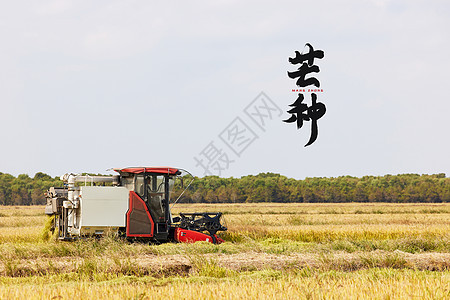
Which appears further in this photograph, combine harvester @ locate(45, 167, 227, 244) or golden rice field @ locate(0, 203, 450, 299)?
combine harvester @ locate(45, 167, 227, 244)

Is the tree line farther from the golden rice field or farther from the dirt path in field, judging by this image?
the dirt path in field

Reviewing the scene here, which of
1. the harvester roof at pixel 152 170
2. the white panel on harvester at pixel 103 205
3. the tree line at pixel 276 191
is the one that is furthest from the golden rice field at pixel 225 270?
the tree line at pixel 276 191

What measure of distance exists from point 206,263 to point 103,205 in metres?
5.62

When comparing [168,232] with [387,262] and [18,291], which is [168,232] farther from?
[18,291]

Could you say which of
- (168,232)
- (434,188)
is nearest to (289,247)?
(168,232)

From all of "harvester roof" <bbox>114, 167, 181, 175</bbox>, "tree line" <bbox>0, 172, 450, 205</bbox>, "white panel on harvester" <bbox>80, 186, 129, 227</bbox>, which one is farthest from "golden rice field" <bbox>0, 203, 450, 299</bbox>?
"tree line" <bbox>0, 172, 450, 205</bbox>

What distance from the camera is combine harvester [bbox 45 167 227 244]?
607 inches

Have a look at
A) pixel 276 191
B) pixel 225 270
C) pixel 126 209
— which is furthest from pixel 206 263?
pixel 276 191

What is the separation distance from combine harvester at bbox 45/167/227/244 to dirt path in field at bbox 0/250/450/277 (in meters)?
2.25

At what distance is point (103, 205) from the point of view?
1549 cm

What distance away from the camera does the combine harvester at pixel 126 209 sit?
15.4 m

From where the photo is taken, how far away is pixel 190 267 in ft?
38.8

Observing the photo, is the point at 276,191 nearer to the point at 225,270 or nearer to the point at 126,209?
the point at 126,209

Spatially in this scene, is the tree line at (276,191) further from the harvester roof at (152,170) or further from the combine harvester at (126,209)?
the harvester roof at (152,170)
